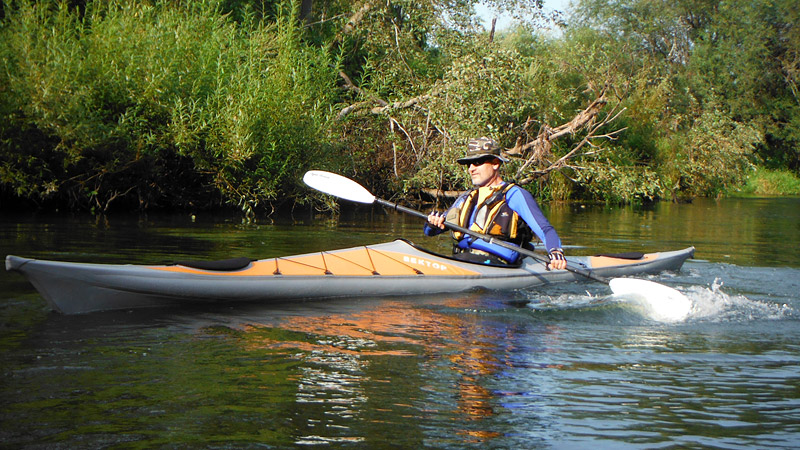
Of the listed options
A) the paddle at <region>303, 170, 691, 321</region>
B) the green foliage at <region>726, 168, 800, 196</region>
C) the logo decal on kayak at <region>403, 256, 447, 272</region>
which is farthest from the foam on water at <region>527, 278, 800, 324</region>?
the green foliage at <region>726, 168, 800, 196</region>

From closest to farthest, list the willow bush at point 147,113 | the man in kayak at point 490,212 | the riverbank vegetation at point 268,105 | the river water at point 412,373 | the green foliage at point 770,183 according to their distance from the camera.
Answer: the river water at point 412,373
the man in kayak at point 490,212
the willow bush at point 147,113
the riverbank vegetation at point 268,105
the green foliage at point 770,183

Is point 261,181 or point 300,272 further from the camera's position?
point 261,181

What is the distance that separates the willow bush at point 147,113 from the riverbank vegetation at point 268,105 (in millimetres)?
26

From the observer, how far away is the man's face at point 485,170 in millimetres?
5530

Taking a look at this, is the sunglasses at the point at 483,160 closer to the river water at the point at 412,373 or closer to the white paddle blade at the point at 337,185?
the river water at the point at 412,373

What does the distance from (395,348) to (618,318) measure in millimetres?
1590

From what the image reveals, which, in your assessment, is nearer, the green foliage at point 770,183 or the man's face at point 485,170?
the man's face at point 485,170

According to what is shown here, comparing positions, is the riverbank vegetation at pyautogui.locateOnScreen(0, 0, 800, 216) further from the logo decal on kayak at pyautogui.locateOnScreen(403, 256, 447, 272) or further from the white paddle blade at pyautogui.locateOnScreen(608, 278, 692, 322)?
the white paddle blade at pyautogui.locateOnScreen(608, 278, 692, 322)

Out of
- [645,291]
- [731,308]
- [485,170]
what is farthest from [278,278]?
[731,308]

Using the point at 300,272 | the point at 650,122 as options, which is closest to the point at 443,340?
the point at 300,272

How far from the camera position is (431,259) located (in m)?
5.50

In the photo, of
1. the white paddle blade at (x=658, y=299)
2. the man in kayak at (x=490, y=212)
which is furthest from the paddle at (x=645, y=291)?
the man in kayak at (x=490, y=212)

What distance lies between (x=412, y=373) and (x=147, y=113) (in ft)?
25.1

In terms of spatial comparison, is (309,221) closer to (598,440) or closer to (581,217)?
(581,217)
